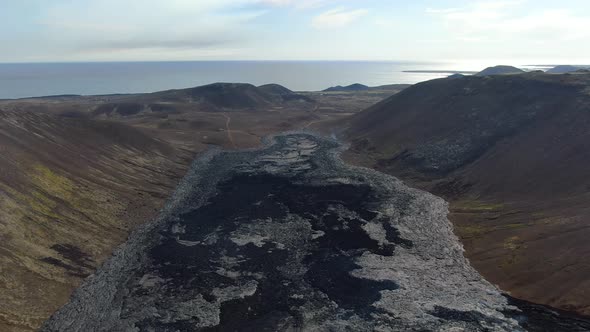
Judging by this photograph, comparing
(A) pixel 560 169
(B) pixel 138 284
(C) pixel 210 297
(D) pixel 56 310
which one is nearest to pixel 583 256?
(A) pixel 560 169

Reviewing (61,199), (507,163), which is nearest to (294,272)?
(61,199)

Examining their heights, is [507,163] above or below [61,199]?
above

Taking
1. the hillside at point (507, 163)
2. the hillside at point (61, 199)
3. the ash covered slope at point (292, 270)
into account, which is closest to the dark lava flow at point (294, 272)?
the ash covered slope at point (292, 270)

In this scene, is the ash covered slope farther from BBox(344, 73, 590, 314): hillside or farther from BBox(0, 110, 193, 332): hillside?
BBox(344, 73, 590, 314): hillside

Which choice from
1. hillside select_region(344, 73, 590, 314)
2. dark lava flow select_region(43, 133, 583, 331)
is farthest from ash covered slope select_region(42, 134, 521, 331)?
hillside select_region(344, 73, 590, 314)

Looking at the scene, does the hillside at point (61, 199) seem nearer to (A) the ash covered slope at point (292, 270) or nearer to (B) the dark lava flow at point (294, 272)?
(B) the dark lava flow at point (294, 272)

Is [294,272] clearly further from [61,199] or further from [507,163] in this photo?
[507,163]
